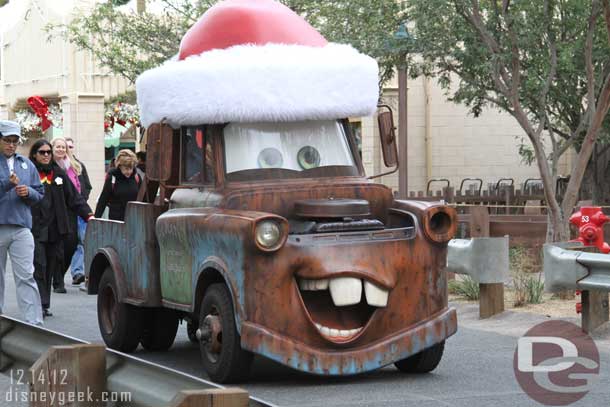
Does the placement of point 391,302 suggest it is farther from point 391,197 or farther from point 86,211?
point 86,211

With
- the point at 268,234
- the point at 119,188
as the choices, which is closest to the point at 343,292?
the point at 268,234

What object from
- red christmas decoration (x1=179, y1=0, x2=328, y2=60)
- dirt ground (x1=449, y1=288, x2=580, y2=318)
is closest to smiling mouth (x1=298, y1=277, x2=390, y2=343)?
red christmas decoration (x1=179, y1=0, x2=328, y2=60)

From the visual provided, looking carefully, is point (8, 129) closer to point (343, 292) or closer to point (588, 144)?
point (343, 292)

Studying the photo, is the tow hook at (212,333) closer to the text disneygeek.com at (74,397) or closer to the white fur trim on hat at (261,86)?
the white fur trim on hat at (261,86)

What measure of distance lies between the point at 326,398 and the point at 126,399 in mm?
2915

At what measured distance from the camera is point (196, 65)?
10.3 metres

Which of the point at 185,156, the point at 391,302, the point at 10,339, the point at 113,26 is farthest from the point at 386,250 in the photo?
the point at 113,26

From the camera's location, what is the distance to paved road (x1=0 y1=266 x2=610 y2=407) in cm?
875

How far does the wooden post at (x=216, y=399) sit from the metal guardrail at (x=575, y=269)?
6.43 meters

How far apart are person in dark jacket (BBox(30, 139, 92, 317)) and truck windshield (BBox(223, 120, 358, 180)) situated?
14.1 feet

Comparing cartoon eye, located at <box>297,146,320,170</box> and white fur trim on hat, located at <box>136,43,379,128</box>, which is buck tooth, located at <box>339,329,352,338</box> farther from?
white fur trim on hat, located at <box>136,43,379,128</box>

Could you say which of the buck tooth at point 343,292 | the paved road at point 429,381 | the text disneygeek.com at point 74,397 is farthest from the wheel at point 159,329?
the text disneygeek.com at point 74,397

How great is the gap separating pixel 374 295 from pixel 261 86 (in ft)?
6.02

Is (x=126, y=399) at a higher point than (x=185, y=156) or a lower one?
lower
